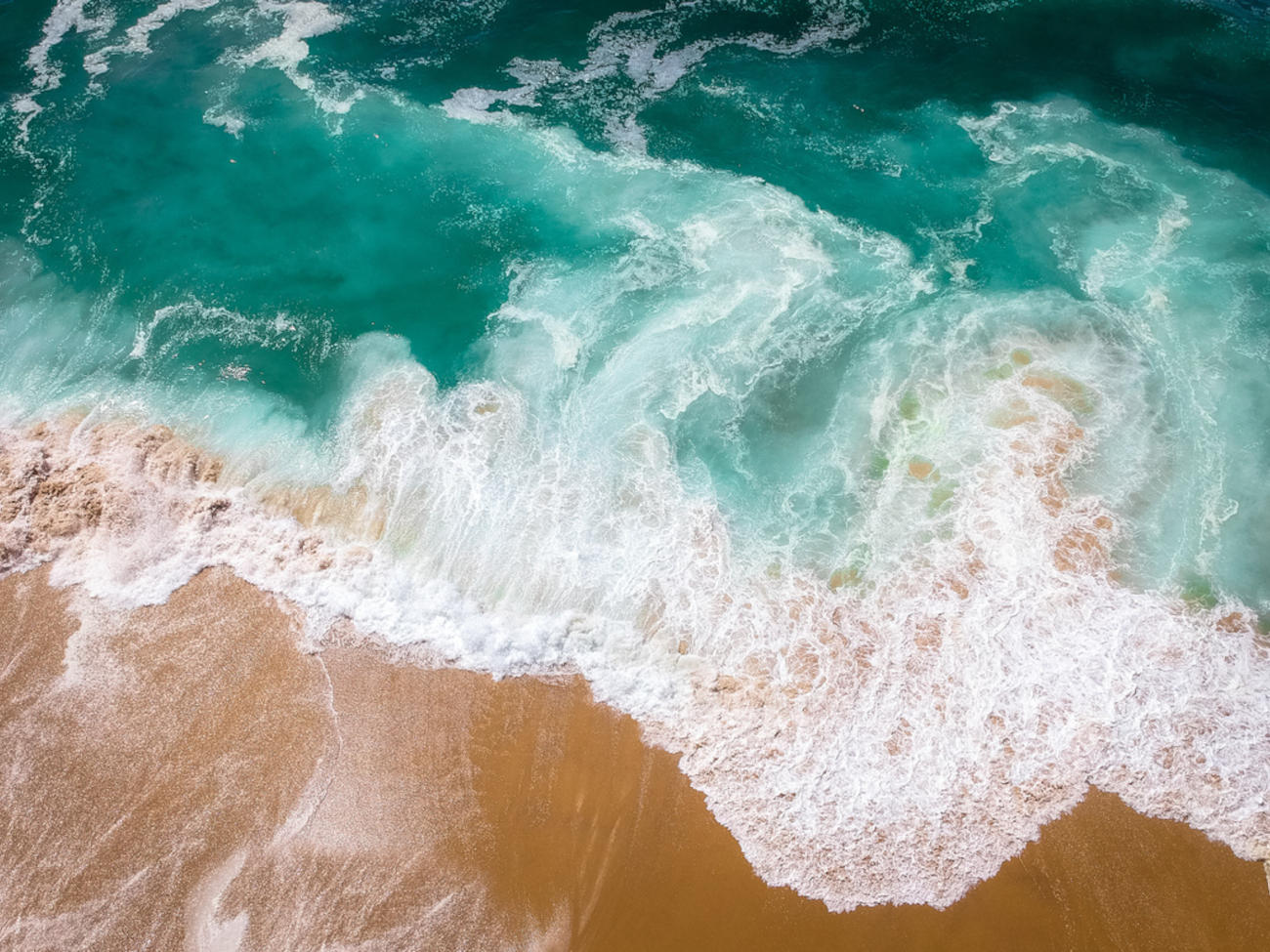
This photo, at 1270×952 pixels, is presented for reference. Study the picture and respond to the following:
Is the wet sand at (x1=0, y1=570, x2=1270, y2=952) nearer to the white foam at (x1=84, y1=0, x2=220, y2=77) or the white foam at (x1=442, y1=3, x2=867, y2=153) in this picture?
the white foam at (x1=442, y1=3, x2=867, y2=153)

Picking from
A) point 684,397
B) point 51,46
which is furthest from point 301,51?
point 684,397

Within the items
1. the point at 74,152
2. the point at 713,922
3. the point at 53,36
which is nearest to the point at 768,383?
the point at 713,922

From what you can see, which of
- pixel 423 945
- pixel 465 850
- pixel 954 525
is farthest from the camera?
pixel 954 525

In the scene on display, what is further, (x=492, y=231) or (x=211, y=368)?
(x=492, y=231)

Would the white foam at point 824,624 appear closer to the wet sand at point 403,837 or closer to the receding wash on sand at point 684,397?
the receding wash on sand at point 684,397

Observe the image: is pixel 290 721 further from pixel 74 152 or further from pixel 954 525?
pixel 74 152

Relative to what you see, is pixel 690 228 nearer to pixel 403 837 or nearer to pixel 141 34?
pixel 403 837

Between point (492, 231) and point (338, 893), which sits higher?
point (492, 231)

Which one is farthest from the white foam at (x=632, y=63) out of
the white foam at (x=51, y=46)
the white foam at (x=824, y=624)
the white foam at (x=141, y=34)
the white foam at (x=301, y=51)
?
the white foam at (x=51, y=46)
